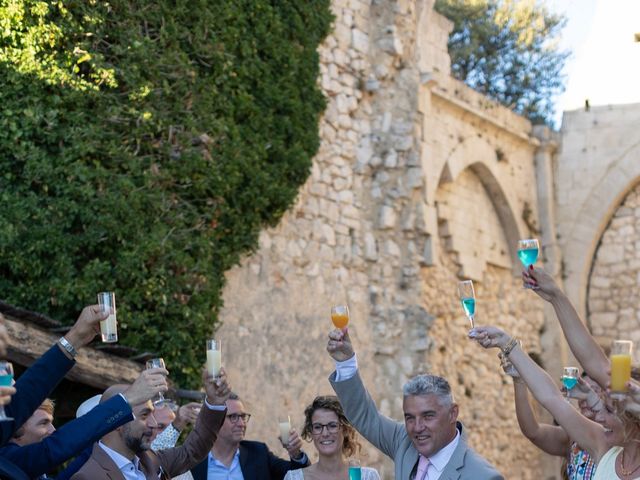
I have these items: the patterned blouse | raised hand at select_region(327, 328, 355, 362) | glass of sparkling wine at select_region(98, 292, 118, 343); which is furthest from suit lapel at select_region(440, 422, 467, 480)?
glass of sparkling wine at select_region(98, 292, 118, 343)

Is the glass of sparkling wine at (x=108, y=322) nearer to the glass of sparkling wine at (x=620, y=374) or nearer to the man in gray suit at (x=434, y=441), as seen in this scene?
the man in gray suit at (x=434, y=441)

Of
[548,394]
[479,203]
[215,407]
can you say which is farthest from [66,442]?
[479,203]

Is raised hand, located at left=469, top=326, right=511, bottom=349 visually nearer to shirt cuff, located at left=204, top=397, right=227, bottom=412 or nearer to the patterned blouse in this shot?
the patterned blouse

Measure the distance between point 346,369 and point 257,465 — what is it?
1.50 metres

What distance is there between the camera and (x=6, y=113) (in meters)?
8.28

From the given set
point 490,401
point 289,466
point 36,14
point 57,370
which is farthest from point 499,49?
point 57,370

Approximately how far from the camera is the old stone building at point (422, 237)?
35.1 ft

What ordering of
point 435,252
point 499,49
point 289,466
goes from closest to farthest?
point 289,466, point 435,252, point 499,49

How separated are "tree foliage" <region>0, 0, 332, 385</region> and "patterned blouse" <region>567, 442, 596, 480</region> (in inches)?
150

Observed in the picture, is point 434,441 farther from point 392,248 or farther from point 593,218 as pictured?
point 593,218

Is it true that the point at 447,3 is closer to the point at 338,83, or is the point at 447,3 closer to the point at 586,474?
the point at 338,83

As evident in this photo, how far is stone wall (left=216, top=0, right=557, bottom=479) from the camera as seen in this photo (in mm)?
10523

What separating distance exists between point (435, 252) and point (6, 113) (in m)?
5.70

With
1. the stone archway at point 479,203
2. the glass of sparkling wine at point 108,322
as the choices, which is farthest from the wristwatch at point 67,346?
the stone archway at point 479,203
